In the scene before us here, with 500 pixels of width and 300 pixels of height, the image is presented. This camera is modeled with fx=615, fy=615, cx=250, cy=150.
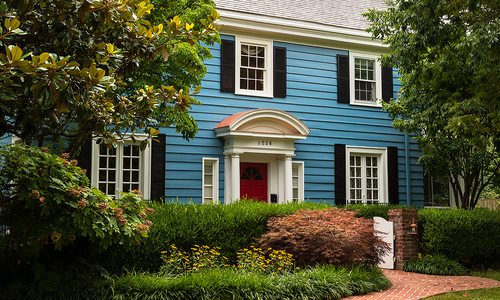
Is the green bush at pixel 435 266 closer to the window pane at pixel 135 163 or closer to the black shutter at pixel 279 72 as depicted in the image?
the black shutter at pixel 279 72

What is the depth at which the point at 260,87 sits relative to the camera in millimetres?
16531

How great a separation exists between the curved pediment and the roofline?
2303 mm

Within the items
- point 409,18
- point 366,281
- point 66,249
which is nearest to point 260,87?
point 409,18

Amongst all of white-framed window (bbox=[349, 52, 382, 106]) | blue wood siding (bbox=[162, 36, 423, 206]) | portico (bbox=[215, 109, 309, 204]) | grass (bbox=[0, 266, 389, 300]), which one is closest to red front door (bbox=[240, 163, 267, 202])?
portico (bbox=[215, 109, 309, 204])

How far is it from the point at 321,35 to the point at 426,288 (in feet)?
28.4

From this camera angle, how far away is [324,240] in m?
10.6

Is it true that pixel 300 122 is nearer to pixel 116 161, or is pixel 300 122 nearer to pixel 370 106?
pixel 370 106

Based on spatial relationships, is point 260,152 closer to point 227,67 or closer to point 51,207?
point 227,67

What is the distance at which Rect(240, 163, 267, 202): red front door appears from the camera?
53.8 ft

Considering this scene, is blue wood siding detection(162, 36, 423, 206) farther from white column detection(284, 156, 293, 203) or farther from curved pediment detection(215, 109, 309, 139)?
white column detection(284, 156, 293, 203)

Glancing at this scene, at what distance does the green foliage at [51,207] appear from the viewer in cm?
797

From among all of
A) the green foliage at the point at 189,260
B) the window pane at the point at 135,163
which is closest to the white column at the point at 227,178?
the window pane at the point at 135,163

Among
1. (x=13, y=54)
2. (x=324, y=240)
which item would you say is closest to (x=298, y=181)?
(x=324, y=240)

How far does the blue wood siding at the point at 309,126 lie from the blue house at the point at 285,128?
27 mm
